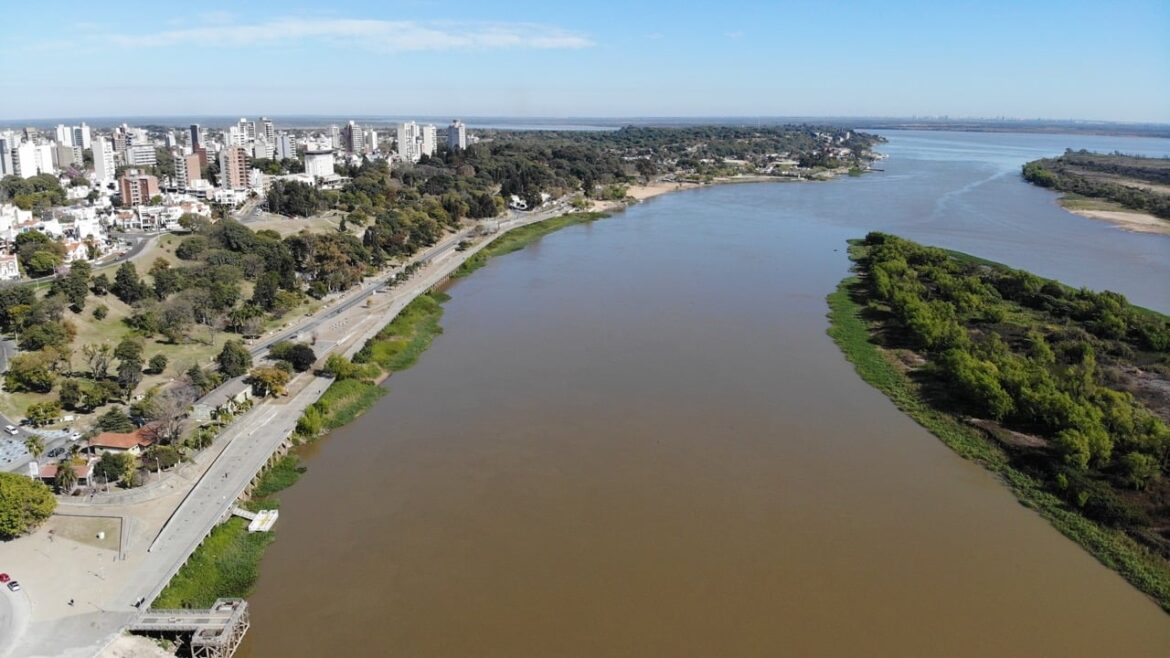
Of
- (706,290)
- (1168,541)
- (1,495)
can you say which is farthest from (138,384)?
(1168,541)

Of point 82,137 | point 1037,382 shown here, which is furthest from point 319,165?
point 1037,382

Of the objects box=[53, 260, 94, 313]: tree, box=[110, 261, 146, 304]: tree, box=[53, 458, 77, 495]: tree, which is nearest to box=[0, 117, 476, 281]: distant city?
box=[110, 261, 146, 304]: tree

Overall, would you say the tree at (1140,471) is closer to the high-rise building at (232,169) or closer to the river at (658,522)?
the river at (658,522)

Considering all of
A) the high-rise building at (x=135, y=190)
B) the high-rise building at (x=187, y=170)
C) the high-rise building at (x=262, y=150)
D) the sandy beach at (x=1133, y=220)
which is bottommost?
the sandy beach at (x=1133, y=220)

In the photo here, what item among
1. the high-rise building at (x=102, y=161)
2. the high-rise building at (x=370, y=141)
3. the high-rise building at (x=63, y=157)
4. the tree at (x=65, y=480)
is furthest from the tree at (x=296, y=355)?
the high-rise building at (x=370, y=141)

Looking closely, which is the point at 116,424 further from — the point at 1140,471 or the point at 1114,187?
the point at 1114,187

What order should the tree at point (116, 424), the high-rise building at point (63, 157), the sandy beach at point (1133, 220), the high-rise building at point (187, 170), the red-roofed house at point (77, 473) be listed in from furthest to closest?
the high-rise building at point (63, 157) → the high-rise building at point (187, 170) → the sandy beach at point (1133, 220) → the tree at point (116, 424) → the red-roofed house at point (77, 473)

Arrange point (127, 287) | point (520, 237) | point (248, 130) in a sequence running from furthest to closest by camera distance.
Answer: point (248, 130) < point (520, 237) < point (127, 287)
